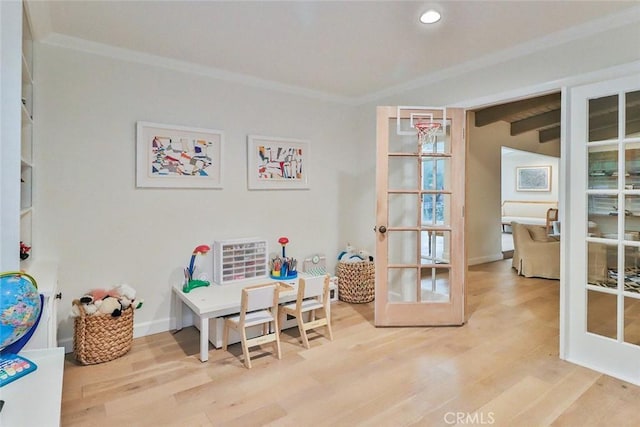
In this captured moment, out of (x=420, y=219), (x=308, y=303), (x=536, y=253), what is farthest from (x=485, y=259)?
(x=308, y=303)

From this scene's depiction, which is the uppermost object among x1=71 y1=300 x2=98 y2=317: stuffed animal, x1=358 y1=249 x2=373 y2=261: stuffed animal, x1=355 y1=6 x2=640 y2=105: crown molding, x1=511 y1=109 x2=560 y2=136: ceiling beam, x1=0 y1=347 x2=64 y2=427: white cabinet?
x1=511 y1=109 x2=560 y2=136: ceiling beam

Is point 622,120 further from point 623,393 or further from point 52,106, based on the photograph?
point 52,106

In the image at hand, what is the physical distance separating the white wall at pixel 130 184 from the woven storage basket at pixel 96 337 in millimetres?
341

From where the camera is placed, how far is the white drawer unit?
3.30 metres

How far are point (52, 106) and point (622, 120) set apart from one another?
3899mm

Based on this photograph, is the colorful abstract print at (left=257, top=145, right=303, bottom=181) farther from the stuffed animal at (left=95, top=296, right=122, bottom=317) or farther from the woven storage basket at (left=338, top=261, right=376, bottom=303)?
the stuffed animal at (left=95, top=296, right=122, bottom=317)

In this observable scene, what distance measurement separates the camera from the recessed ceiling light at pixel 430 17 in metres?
2.32

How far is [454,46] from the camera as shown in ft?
9.32

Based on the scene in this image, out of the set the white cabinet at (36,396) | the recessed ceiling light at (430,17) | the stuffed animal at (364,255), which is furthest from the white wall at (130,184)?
the recessed ceiling light at (430,17)

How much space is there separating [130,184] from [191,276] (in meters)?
0.91

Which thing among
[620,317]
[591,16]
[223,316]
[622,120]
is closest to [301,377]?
[223,316]

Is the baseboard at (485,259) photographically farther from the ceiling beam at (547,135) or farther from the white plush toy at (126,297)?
the white plush toy at (126,297)

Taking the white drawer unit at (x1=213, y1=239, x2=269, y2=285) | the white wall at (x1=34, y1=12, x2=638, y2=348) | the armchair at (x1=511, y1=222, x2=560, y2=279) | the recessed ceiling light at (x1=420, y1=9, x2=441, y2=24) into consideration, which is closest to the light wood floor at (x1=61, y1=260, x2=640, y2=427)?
the white drawer unit at (x1=213, y1=239, x2=269, y2=285)

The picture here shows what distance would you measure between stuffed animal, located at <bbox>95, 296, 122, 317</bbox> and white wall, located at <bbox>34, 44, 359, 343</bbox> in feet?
1.20
